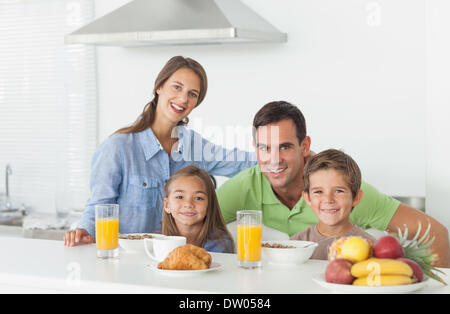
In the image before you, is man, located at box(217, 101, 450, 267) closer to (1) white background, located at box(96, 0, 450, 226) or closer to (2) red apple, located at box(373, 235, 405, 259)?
(1) white background, located at box(96, 0, 450, 226)

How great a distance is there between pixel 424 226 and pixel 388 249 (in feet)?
3.85

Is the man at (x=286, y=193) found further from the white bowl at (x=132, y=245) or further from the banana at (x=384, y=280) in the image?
the banana at (x=384, y=280)

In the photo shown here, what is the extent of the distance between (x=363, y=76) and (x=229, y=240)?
46.2 inches

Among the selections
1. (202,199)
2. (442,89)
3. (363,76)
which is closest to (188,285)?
(202,199)

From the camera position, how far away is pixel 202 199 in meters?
2.34

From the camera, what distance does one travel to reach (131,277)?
5.20 ft

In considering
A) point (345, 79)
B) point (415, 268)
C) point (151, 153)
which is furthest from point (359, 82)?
point (415, 268)

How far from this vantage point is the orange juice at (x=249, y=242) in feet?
5.48

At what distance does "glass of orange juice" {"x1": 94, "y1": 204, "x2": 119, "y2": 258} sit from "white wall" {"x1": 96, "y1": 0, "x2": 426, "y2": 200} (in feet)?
5.33

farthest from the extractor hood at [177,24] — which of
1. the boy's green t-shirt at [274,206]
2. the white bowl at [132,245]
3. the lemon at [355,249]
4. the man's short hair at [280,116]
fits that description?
the lemon at [355,249]

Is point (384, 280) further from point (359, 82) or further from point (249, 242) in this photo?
point (359, 82)
